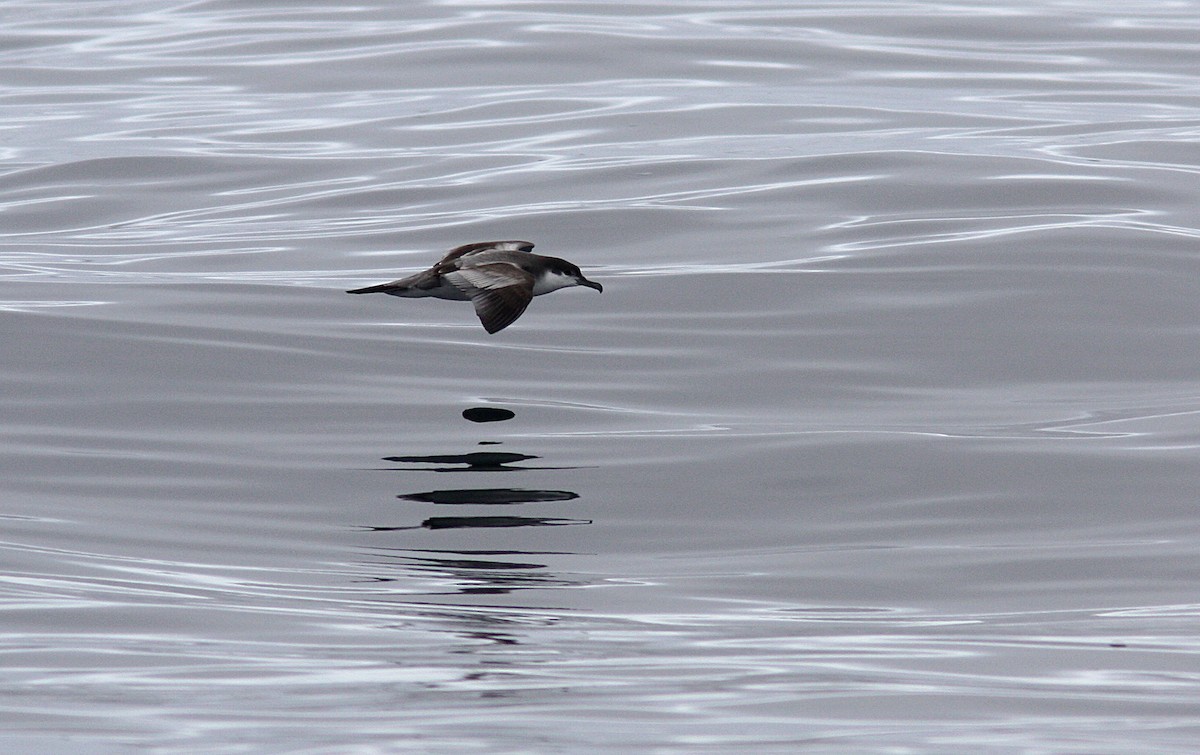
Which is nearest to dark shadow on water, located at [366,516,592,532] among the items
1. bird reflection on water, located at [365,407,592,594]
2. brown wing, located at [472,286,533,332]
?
bird reflection on water, located at [365,407,592,594]

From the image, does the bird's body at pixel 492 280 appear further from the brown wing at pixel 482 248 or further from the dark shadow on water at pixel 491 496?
the dark shadow on water at pixel 491 496

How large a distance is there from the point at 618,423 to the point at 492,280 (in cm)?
115

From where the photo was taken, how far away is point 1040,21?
87.9ft

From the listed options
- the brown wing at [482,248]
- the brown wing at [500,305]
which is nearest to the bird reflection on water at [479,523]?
the brown wing at [500,305]

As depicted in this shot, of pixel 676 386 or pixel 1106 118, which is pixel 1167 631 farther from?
pixel 1106 118

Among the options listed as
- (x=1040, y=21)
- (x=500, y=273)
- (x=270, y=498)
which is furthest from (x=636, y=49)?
(x=270, y=498)

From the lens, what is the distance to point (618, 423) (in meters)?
10.3

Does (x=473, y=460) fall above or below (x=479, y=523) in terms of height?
above

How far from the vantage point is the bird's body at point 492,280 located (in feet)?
32.0

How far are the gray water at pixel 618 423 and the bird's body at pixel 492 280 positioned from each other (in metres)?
0.73

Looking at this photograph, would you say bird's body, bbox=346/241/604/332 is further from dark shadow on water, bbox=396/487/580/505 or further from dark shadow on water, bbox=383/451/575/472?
dark shadow on water, bbox=396/487/580/505

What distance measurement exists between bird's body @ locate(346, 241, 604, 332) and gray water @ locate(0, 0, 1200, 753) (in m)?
0.73

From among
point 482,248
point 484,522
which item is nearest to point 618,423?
point 482,248

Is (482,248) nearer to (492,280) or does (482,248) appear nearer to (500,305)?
(492,280)
